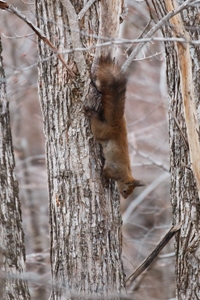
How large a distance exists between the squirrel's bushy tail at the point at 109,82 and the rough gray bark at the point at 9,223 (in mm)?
982

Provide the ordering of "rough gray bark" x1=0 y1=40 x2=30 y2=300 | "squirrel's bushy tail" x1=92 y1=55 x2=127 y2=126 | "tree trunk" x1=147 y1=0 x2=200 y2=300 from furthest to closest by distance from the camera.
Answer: "rough gray bark" x1=0 y1=40 x2=30 y2=300 < "tree trunk" x1=147 y1=0 x2=200 y2=300 < "squirrel's bushy tail" x1=92 y1=55 x2=127 y2=126

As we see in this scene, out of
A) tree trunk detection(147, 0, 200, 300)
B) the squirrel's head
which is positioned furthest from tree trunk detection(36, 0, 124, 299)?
the squirrel's head

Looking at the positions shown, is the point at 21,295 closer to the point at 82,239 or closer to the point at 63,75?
the point at 82,239

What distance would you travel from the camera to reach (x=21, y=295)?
4672mm

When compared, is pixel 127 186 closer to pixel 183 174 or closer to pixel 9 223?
pixel 183 174

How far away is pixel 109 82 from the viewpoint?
3.93m

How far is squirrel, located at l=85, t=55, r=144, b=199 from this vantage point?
391 centimetres

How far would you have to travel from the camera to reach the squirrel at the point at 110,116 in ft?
12.8

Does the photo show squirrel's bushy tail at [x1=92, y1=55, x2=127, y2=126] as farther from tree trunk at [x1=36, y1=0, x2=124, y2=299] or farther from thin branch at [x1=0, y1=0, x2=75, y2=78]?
thin branch at [x1=0, y1=0, x2=75, y2=78]

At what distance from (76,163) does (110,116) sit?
25.5 inches

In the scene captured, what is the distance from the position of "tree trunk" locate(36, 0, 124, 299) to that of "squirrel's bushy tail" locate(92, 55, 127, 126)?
0.31ft

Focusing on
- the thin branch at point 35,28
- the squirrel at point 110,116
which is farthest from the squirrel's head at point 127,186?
the thin branch at point 35,28

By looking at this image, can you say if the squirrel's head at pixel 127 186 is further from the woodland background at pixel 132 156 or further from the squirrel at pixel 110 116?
the woodland background at pixel 132 156

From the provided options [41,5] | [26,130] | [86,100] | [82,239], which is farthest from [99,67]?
[26,130]
